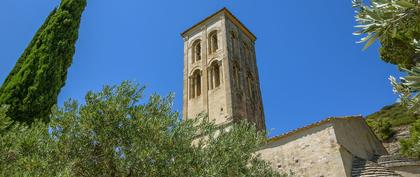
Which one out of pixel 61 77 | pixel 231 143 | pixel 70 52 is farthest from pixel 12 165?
pixel 70 52

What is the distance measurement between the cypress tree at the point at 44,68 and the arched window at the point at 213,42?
10.7 meters

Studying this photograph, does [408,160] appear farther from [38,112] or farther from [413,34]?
[38,112]

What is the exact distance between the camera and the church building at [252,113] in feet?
39.6

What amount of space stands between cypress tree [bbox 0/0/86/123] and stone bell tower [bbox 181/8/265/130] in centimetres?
885

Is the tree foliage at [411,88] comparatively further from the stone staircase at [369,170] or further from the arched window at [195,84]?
the arched window at [195,84]

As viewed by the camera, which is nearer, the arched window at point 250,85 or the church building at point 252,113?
the church building at point 252,113

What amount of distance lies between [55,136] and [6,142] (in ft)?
3.89

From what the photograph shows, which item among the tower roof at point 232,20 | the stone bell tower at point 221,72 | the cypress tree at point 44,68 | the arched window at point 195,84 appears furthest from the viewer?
the tower roof at point 232,20

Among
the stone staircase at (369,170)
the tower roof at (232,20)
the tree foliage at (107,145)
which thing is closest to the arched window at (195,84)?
the tower roof at (232,20)

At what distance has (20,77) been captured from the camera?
33.0 feet

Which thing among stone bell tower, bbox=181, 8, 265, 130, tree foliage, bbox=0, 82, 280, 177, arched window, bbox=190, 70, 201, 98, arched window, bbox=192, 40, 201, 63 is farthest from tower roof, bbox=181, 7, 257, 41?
tree foliage, bbox=0, 82, 280, 177

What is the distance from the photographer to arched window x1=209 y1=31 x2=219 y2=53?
22252 mm

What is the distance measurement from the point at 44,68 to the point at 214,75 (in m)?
11.9

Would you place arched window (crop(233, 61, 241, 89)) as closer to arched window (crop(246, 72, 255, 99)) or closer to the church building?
the church building
